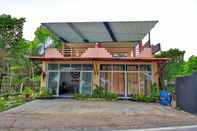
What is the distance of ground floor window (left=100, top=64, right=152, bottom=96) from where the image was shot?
22172 mm

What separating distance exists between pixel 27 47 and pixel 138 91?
19.8m

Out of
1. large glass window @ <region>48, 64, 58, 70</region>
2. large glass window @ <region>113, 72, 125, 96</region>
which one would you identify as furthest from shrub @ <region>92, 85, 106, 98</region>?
large glass window @ <region>48, 64, 58, 70</region>

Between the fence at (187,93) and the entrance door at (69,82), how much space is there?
9.03 m

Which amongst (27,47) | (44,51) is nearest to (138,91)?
(44,51)

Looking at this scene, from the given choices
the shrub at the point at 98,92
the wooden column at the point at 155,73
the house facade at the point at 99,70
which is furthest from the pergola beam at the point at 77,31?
the wooden column at the point at 155,73

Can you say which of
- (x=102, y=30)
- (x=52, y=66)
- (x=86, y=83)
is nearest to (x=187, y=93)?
(x=102, y=30)

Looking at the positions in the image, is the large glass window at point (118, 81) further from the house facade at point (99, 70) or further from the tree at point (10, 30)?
the tree at point (10, 30)

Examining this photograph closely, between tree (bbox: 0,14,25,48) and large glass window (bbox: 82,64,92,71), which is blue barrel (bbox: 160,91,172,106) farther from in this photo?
tree (bbox: 0,14,25,48)

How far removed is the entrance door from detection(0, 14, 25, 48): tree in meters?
12.3

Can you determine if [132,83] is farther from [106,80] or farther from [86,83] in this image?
[86,83]

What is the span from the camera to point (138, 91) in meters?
22.0

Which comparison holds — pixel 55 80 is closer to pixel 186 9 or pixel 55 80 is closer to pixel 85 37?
pixel 85 37

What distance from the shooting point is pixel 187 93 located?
14477 millimetres

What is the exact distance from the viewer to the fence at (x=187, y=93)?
Answer: 536 inches
